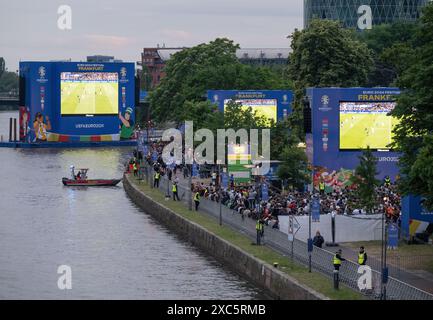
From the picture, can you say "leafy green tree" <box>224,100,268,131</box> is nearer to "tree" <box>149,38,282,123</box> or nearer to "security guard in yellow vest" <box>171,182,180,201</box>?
"security guard in yellow vest" <box>171,182,180,201</box>

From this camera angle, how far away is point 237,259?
153ft

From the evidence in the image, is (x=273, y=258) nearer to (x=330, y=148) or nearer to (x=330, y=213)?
(x=330, y=213)

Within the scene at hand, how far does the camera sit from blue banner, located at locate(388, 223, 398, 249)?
4566cm

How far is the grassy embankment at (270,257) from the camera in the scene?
3562 centimetres

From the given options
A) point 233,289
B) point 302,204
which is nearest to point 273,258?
point 233,289

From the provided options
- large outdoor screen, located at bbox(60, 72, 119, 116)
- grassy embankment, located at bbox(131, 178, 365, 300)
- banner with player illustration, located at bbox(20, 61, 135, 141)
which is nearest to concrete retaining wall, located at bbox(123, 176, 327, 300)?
grassy embankment, located at bbox(131, 178, 365, 300)

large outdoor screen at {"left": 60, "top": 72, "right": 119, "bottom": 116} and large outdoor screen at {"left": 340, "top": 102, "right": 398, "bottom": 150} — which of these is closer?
large outdoor screen at {"left": 340, "top": 102, "right": 398, "bottom": 150}

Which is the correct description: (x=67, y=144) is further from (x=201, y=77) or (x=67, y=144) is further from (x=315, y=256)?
(x=315, y=256)

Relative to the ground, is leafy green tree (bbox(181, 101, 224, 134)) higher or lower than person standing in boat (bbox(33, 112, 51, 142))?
higher

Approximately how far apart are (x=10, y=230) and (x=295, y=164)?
50.9 ft

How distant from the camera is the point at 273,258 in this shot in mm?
43281

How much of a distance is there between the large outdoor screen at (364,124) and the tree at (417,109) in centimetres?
2308

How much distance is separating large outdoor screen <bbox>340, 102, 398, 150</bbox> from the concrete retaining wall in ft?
36.6

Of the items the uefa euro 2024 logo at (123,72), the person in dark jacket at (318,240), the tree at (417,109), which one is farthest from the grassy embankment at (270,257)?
the uefa euro 2024 logo at (123,72)
